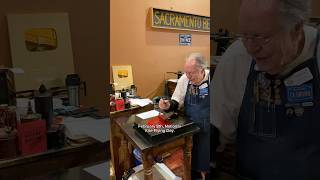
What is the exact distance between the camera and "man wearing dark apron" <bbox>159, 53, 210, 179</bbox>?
98cm

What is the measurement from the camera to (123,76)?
1016mm

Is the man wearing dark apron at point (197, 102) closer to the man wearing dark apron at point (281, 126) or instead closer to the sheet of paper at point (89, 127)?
the man wearing dark apron at point (281, 126)

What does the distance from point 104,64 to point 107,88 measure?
0.29 ft

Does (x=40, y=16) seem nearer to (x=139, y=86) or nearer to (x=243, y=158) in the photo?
(x=139, y=86)

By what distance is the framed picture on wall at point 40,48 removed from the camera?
2.91 ft

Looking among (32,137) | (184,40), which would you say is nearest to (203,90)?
(184,40)

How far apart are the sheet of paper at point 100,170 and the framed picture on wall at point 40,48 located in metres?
0.33

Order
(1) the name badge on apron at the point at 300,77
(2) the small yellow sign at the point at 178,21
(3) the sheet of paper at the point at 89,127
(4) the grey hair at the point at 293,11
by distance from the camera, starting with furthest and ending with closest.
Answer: (3) the sheet of paper at the point at 89,127
(2) the small yellow sign at the point at 178,21
(1) the name badge on apron at the point at 300,77
(4) the grey hair at the point at 293,11

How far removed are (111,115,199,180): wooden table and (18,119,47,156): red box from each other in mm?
240

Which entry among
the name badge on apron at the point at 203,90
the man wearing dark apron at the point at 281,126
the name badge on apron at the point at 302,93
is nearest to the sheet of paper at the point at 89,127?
the name badge on apron at the point at 203,90

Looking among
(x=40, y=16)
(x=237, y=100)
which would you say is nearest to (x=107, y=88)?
(x=40, y=16)

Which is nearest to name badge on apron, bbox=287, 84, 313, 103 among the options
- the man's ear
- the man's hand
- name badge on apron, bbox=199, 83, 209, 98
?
the man's ear

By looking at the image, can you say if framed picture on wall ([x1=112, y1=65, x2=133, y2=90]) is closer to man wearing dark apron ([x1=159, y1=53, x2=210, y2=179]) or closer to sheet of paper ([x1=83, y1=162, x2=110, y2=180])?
man wearing dark apron ([x1=159, y1=53, x2=210, y2=179])

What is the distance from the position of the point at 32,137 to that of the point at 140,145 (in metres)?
0.32
